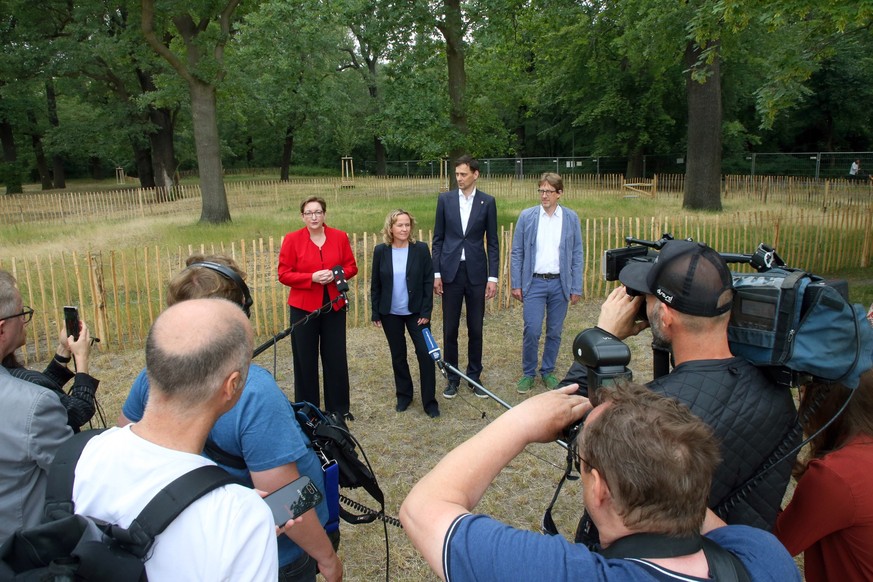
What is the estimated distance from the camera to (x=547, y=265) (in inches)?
205

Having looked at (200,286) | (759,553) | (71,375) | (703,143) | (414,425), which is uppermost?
(703,143)

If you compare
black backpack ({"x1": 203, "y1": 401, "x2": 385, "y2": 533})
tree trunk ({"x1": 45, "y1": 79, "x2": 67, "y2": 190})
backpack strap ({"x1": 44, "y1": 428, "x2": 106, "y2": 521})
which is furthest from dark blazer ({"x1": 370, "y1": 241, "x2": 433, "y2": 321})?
tree trunk ({"x1": 45, "y1": 79, "x2": 67, "y2": 190})

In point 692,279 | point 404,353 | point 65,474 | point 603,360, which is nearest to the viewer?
point 65,474

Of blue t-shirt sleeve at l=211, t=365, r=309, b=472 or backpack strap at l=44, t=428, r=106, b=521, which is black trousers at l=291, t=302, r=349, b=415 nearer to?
blue t-shirt sleeve at l=211, t=365, r=309, b=472

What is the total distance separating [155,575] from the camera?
116 cm

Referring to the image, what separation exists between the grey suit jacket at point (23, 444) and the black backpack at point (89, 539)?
496 millimetres

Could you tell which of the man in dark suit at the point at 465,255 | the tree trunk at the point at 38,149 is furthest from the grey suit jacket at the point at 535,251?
the tree trunk at the point at 38,149

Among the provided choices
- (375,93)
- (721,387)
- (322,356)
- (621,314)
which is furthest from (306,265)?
(375,93)

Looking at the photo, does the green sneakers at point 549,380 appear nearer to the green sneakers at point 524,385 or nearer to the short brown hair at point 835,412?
the green sneakers at point 524,385

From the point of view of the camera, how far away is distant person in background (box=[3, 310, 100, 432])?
7.07 ft

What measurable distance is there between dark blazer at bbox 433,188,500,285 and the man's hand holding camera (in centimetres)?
339

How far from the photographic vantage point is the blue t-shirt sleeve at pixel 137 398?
1.99 meters

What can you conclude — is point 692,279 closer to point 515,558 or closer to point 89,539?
point 515,558

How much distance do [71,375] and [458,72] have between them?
11.8 m
